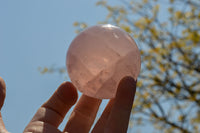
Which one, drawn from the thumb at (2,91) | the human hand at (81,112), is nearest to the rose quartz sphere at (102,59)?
the human hand at (81,112)

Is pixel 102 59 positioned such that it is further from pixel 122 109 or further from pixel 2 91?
pixel 2 91

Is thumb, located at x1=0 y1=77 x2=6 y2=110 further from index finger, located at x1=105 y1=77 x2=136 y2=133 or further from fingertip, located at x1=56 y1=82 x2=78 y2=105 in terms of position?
index finger, located at x1=105 y1=77 x2=136 y2=133

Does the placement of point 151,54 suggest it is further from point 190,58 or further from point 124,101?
point 124,101

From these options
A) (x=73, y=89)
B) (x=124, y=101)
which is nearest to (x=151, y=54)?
(x=73, y=89)

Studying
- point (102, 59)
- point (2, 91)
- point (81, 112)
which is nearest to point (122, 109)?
point (102, 59)

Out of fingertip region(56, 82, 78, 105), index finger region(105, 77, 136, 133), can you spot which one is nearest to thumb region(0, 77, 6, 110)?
fingertip region(56, 82, 78, 105)

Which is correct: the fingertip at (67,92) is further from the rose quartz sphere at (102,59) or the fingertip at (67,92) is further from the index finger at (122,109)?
the index finger at (122,109)
